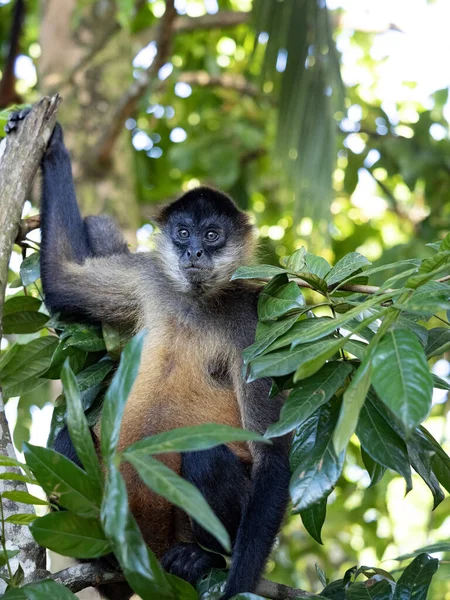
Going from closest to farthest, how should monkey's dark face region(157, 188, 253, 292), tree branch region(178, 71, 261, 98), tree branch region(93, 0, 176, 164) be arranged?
1. monkey's dark face region(157, 188, 253, 292)
2. tree branch region(93, 0, 176, 164)
3. tree branch region(178, 71, 261, 98)

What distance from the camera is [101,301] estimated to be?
3.96 meters

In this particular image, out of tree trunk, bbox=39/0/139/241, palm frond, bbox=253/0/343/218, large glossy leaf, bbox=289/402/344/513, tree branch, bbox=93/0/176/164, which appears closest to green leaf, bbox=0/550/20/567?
large glossy leaf, bbox=289/402/344/513

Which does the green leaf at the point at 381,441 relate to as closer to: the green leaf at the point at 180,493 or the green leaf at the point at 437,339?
the green leaf at the point at 437,339

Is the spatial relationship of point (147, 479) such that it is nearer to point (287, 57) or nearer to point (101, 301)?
point (101, 301)

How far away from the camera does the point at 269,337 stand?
2.49 m

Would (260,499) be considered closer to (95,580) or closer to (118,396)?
(95,580)

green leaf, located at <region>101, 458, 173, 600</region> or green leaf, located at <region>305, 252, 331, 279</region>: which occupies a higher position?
green leaf, located at <region>305, 252, 331, 279</region>

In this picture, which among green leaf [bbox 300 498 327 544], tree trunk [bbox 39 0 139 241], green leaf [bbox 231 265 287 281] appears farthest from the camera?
tree trunk [bbox 39 0 139 241]

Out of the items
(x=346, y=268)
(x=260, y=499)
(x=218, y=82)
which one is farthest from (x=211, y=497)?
(x=218, y=82)

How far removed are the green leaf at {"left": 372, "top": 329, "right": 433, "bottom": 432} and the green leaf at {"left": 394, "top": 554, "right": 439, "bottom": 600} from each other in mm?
992

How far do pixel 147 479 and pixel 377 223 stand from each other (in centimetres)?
798

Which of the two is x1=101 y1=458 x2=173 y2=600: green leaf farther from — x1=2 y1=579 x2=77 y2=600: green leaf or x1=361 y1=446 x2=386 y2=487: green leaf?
x1=361 y1=446 x2=386 y2=487: green leaf

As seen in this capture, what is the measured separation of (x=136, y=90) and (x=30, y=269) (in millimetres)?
2249

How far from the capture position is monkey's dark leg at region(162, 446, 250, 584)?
3258 millimetres
